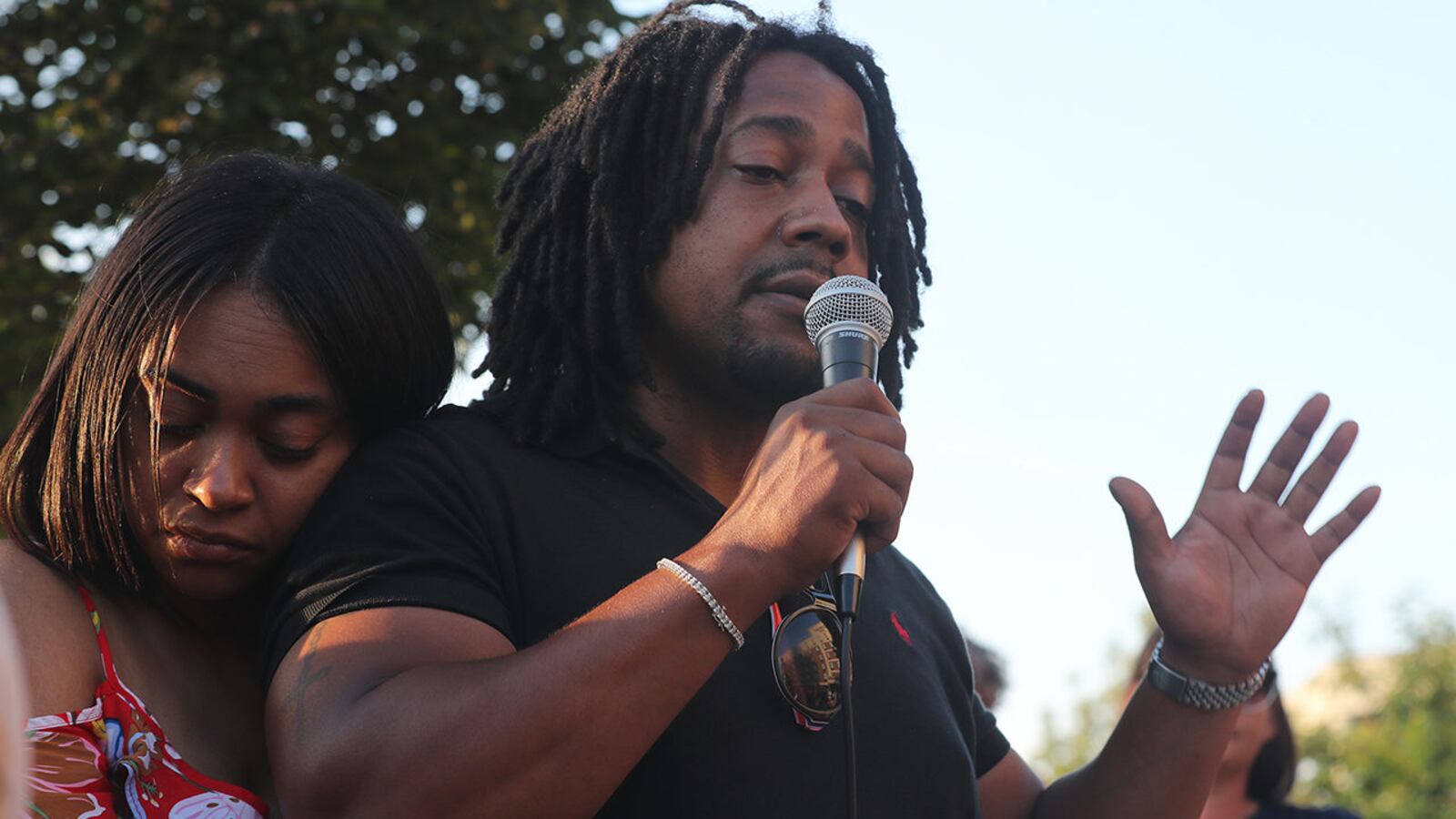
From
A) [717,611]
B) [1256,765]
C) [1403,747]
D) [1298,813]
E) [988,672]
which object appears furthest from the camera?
[1403,747]

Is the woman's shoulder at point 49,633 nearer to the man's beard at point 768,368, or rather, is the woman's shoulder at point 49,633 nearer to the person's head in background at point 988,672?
the man's beard at point 768,368

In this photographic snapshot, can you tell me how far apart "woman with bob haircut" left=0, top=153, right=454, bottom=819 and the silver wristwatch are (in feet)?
4.79

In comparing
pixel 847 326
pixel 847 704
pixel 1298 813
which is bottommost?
pixel 1298 813

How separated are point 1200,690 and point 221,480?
1.77 m

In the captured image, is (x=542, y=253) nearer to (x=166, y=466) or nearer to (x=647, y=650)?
(x=166, y=466)

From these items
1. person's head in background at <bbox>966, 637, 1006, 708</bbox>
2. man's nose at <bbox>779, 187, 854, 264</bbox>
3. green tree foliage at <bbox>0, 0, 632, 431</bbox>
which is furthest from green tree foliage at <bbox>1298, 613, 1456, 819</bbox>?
man's nose at <bbox>779, 187, 854, 264</bbox>

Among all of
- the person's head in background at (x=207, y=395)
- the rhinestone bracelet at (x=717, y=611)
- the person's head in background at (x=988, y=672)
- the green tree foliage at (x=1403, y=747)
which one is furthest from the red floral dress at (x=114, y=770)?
the green tree foliage at (x=1403, y=747)

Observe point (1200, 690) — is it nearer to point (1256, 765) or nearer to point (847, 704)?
point (847, 704)

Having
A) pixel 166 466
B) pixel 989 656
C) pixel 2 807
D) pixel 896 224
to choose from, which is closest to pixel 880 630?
pixel 896 224

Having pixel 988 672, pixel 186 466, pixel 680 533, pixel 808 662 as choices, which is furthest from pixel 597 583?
pixel 988 672

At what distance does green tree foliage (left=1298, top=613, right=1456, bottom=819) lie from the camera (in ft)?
52.9

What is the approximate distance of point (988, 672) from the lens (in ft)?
25.4

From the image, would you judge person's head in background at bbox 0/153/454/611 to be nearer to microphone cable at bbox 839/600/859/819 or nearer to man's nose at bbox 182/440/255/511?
man's nose at bbox 182/440/255/511

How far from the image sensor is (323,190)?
297 cm
